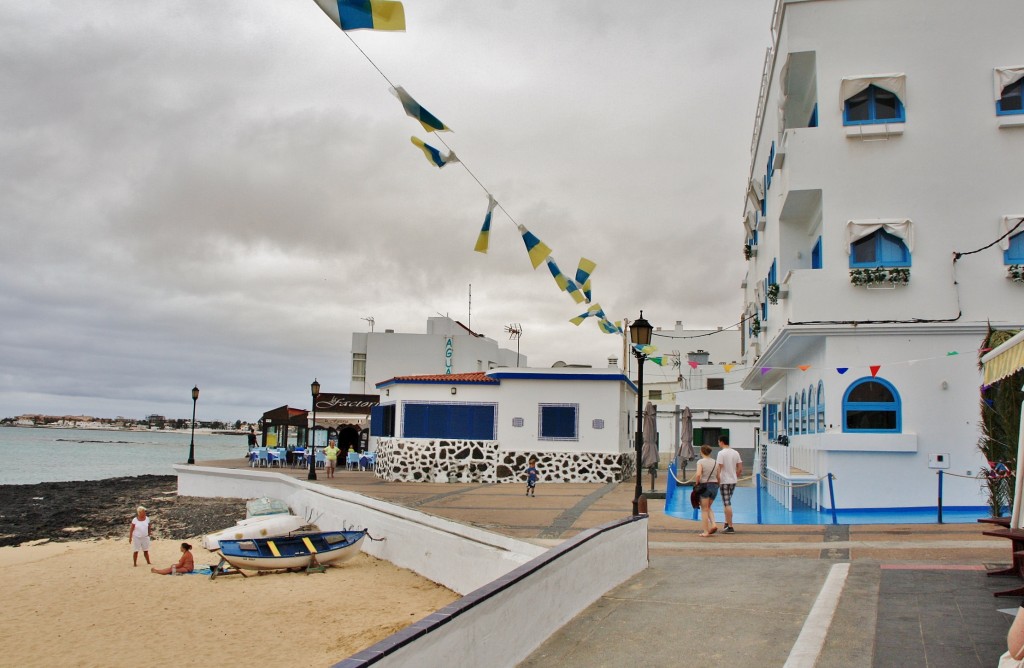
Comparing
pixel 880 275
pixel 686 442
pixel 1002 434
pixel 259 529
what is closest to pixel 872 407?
pixel 880 275

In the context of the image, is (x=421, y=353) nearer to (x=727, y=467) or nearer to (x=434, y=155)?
(x=727, y=467)

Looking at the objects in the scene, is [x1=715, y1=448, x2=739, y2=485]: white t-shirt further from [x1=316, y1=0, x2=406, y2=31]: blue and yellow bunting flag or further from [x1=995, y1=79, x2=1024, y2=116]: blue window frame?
[x1=316, y1=0, x2=406, y2=31]: blue and yellow bunting flag

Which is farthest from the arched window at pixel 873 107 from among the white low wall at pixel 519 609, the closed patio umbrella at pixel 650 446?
the white low wall at pixel 519 609

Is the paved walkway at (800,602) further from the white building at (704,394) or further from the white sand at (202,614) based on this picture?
the white building at (704,394)

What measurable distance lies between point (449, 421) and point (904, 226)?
13763mm

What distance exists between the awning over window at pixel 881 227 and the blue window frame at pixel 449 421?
1196cm

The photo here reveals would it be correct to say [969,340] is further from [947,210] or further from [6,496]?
[6,496]

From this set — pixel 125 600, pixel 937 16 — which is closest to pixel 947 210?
pixel 937 16

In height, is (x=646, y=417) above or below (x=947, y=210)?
below

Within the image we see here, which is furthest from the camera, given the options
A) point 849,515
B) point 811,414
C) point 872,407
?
point 811,414

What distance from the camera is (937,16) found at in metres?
16.1

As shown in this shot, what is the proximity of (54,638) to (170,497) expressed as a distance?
68.3 feet

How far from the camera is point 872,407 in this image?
15672mm

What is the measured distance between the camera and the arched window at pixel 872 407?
51.2 ft
